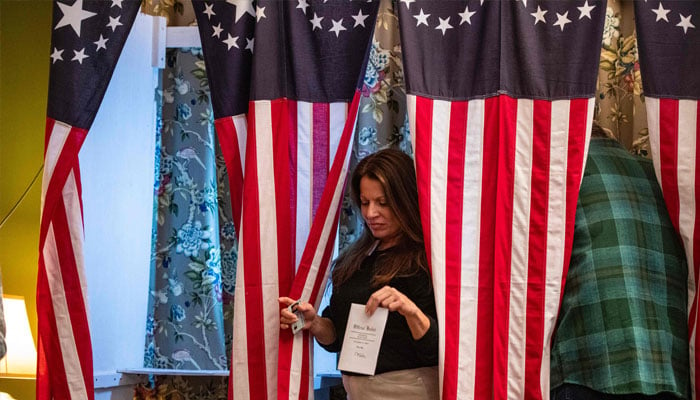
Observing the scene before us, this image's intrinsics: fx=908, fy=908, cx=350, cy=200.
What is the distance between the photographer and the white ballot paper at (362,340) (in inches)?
108

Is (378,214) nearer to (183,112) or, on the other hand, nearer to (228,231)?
(228,231)

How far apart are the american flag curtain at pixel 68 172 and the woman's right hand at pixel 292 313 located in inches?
30.8

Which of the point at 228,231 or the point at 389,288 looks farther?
the point at 228,231

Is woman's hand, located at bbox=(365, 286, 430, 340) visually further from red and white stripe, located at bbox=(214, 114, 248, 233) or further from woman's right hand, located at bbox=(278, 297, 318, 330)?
red and white stripe, located at bbox=(214, 114, 248, 233)

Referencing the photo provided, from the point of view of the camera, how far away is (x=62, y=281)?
3205 mm

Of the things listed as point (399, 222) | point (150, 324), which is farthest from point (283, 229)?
point (150, 324)

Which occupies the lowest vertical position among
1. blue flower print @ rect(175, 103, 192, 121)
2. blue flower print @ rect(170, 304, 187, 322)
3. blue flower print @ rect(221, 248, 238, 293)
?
blue flower print @ rect(170, 304, 187, 322)

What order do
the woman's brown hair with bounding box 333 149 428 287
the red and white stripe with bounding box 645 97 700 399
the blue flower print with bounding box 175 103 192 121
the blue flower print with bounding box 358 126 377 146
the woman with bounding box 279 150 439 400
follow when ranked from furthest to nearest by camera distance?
the blue flower print with bounding box 175 103 192 121 → the blue flower print with bounding box 358 126 377 146 → the woman's brown hair with bounding box 333 149 428 287 → the woman with bounding box 279 150 439 400 → the red and white stripe with bounding box 645 97 700 399

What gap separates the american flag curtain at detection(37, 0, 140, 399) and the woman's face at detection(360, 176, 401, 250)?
103cm

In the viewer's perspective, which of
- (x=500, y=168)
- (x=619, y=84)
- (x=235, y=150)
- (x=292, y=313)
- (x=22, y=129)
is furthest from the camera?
(x=22, y=129)

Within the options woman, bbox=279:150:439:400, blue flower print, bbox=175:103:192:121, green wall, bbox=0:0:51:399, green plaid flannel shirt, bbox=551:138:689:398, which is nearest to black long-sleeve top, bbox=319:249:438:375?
woman, bbox=279:150:439:400

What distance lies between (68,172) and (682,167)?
6.66 feet

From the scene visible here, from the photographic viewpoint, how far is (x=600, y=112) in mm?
3252

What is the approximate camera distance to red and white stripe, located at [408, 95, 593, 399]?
271 centimetres
